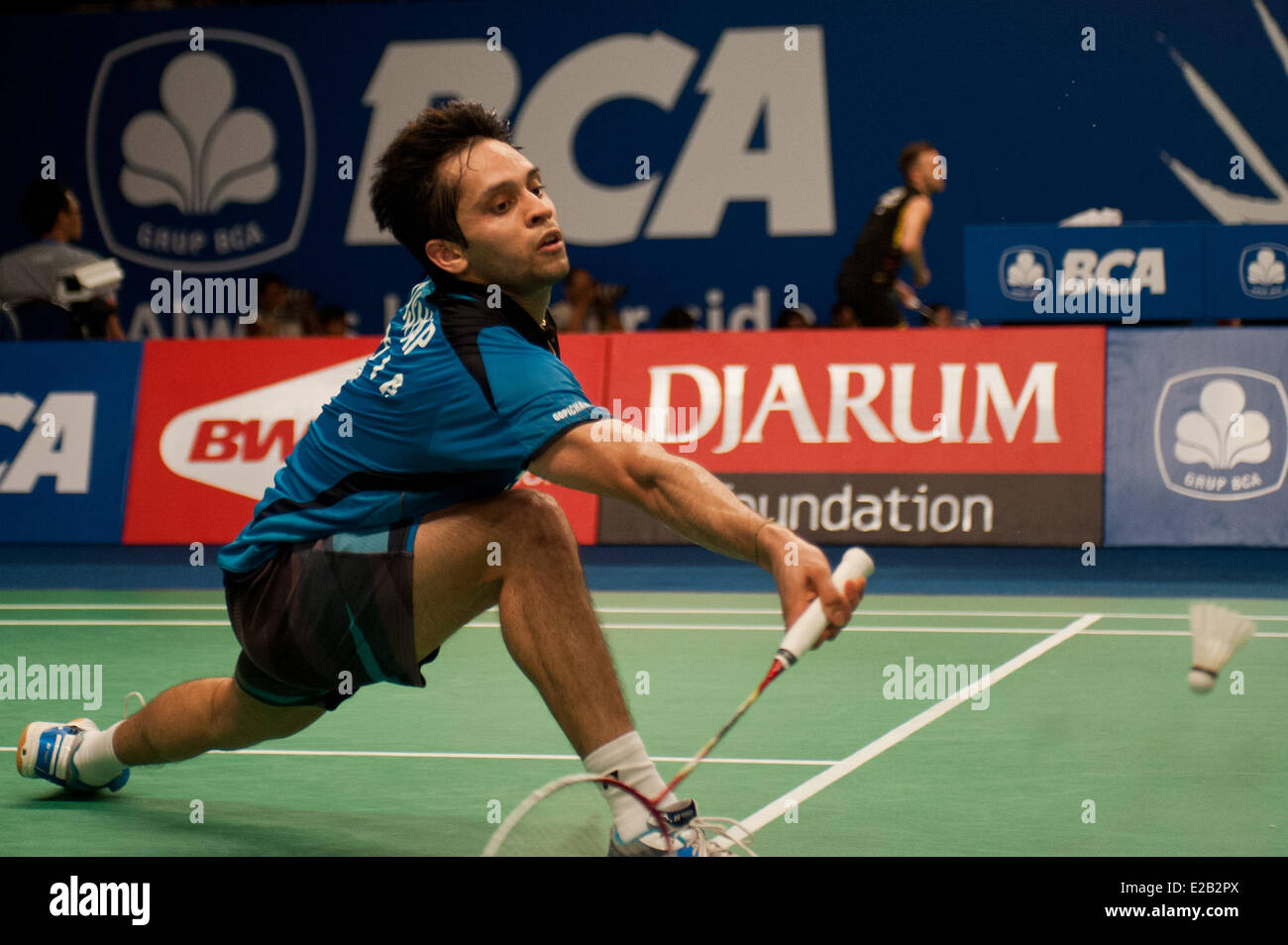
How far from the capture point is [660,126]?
14.9m

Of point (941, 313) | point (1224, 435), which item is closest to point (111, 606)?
point (1224, 435)

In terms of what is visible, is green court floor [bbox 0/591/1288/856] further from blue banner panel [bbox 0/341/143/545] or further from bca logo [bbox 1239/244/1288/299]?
bca logo [bbox 1239/244/1288/299]

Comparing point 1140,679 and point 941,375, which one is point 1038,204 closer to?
point 941,375

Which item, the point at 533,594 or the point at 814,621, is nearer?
the point at 814,621

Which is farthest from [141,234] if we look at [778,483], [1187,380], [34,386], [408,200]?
[408,200]

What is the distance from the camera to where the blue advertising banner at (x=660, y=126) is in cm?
1413

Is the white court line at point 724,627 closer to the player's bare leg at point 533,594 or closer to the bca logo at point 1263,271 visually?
the player's bare leg at point 533,594

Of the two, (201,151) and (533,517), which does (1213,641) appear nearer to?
(533,517)

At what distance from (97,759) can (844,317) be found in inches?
362

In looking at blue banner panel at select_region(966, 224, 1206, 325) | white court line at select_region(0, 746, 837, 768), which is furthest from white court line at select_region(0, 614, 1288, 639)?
blue banner panel at select_region(966, 224, 1206, 325)

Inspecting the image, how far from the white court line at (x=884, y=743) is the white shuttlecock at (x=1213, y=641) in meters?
0.91

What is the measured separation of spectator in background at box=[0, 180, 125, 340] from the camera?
8.68 metres

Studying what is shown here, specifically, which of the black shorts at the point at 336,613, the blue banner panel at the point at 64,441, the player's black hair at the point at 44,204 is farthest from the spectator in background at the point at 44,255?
the black shorts at the point at 336,613

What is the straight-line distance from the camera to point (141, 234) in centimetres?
1603
